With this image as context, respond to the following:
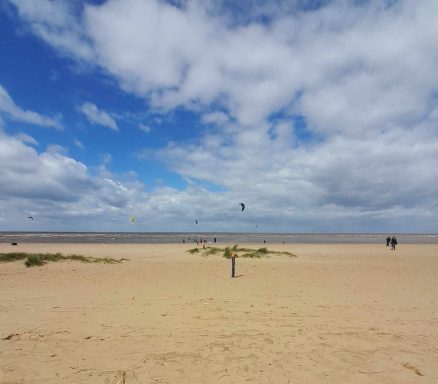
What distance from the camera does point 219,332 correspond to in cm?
861

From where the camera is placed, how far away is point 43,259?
23609 millimetres

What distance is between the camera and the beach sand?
20.9 ft

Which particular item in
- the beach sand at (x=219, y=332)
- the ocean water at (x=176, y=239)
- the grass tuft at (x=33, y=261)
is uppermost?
the ocean water at (x=176, y=239)

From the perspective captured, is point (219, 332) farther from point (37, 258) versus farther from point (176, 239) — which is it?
point (176, 239)

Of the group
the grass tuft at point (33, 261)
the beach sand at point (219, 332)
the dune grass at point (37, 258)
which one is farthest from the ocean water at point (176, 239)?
the beach sand at point (219, 332)

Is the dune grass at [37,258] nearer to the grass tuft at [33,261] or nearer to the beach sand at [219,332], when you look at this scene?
the grass tuft at [33,261]

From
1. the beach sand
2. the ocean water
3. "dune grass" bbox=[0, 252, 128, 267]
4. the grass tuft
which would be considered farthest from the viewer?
the ocean water

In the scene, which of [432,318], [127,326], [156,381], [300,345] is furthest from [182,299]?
[432,318]

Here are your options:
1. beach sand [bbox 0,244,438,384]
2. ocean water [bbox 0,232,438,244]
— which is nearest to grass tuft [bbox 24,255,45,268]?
beach sand [bbox 0,244,438,384]

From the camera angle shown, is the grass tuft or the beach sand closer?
the beach sand

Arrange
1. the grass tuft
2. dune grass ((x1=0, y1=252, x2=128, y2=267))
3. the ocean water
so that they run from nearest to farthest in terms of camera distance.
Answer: the grass tuft
dune grass ((x1=0, y1=252, x2=128, y2=267))
the ocean water

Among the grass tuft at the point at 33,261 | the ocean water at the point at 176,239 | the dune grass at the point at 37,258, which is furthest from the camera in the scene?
the ocean water at the point at 176,239

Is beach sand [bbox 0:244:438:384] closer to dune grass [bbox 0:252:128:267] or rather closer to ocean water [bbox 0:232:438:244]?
dune grass [bbox 0:252:128:267]

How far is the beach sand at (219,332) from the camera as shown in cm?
636
